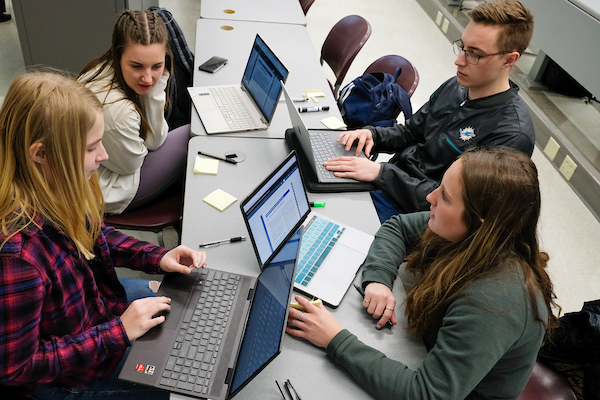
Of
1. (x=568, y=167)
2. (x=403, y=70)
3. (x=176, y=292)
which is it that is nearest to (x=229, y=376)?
(x=176, y=292)

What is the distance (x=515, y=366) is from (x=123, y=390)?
43.1 inches

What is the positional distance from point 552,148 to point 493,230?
294 cm

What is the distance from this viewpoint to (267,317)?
1312 millimetres

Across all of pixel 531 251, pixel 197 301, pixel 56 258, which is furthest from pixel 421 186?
pixel 56 258

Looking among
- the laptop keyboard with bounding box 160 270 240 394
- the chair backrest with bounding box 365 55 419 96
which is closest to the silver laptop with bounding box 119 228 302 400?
the laptop keyboard with bounding box 160 270 240 394

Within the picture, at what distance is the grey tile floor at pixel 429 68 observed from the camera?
112 inches

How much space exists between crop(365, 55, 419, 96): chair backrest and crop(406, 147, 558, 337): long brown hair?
4.52 ft

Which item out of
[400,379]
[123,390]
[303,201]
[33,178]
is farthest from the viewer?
[303,201]

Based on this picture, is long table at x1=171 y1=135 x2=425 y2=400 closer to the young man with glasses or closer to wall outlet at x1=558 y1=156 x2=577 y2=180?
the young man with glasses

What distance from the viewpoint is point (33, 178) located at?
1128 mm

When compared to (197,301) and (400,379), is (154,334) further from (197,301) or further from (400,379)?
(400,379)

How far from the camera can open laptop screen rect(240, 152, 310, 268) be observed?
53.2 inches

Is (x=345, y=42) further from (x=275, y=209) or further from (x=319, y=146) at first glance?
(x=275, y=209)

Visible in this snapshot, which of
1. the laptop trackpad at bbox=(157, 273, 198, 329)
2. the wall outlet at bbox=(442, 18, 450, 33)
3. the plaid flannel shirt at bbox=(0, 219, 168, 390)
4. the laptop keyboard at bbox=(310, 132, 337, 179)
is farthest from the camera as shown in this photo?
the wall outlet at bbox=(442, 18, 450, 33)
